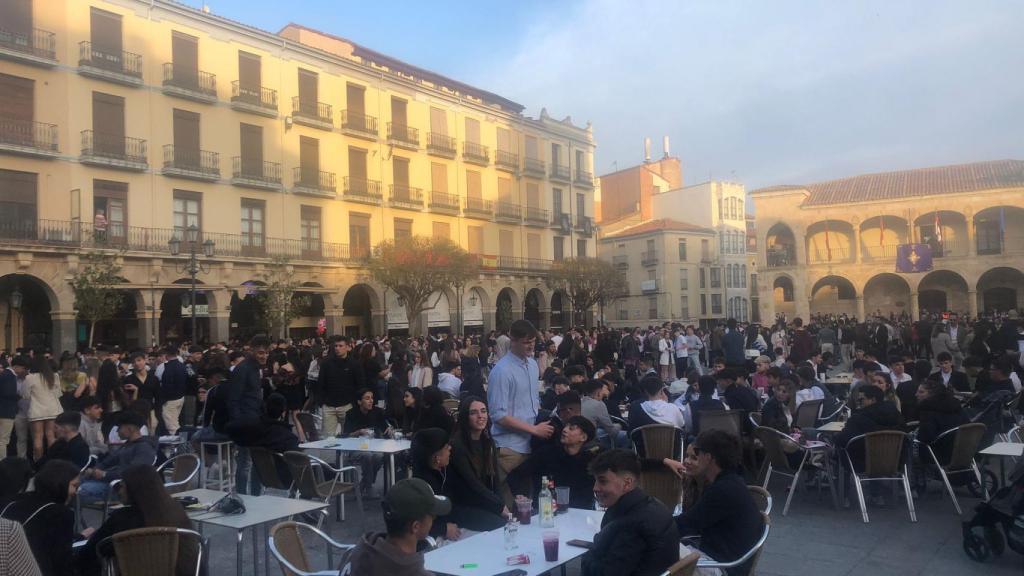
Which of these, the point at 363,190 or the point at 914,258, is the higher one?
the point at 363,190

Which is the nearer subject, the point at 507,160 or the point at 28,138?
the point at 28,138

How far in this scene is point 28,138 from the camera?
22469 millimetres

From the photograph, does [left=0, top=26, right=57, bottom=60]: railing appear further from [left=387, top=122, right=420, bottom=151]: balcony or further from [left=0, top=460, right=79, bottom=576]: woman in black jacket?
[left=0, top=460, right=79, bottom=576]: woman in black jacket

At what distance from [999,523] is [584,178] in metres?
38.9

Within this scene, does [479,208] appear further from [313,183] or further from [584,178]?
[313,183]

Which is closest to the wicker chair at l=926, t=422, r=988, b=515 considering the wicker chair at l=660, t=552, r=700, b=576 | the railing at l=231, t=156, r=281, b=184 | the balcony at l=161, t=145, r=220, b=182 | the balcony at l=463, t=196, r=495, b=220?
the wicker chair at l=660, t=552, r=700, b=576

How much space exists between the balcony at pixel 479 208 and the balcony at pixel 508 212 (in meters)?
0.53

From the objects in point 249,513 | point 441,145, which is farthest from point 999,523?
point 441,145

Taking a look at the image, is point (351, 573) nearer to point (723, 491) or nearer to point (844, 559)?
point (723, 491)

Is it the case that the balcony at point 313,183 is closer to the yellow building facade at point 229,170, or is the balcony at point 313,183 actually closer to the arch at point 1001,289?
the yellow building facade at point 229,170

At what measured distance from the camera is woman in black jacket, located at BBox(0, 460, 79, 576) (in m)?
4.01

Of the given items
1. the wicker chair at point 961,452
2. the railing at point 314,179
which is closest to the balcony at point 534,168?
the railing at point 314,179

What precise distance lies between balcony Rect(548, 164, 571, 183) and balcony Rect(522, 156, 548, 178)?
1.86 ft

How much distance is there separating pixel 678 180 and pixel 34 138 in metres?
50.5
